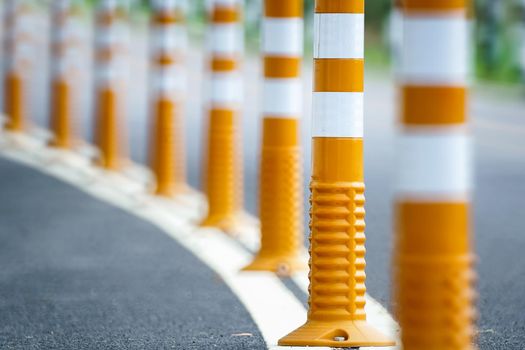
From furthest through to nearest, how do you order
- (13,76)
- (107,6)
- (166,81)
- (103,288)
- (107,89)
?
(13,76), (107,6), (107,89), (166,81), (103,288)

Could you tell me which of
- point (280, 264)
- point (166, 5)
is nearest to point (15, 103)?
point (166, 5)

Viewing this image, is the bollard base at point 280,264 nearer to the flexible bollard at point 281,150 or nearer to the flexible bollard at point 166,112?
the flexible bollard at point 281,150

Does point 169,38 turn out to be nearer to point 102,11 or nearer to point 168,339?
point 102,11

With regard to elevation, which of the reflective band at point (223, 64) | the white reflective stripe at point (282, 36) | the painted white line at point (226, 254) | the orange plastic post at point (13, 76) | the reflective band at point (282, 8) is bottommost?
the painted white line at point (226, 254)

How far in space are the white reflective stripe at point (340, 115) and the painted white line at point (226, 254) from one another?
0.74 meters

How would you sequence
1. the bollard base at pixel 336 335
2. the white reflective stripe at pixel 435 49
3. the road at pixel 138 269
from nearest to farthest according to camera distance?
the white reflective stripe at pixel 435 49
the bollard base at pixel 336 335
the road at pixel 138 269

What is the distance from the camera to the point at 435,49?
3.97m

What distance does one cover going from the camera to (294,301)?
715cm

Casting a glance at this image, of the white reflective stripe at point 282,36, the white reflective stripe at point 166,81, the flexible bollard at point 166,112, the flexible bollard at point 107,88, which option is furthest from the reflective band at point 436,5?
the flexible bollard at point 107,88

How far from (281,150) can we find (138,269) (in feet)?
2.87

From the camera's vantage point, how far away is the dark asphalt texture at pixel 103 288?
246 inches

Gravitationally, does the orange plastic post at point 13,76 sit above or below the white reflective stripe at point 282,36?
below

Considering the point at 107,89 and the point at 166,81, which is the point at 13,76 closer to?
the point at 107,89

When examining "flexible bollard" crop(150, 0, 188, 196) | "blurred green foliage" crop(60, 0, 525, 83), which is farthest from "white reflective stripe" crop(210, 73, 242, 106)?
"blurred green foliage" crop(60, 0, 525, 83)
